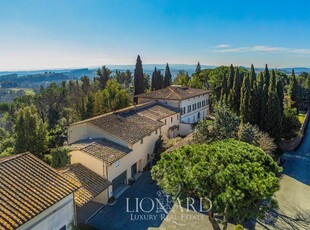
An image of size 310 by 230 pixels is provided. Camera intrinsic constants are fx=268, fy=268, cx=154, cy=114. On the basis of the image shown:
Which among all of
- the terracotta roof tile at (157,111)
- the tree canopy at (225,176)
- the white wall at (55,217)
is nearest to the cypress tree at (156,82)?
the terracotta roof tile at (157,111)

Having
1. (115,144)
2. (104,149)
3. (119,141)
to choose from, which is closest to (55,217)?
(104,149)

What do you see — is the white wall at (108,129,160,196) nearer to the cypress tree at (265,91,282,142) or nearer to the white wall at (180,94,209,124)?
the white wall at (180,94,209,124)

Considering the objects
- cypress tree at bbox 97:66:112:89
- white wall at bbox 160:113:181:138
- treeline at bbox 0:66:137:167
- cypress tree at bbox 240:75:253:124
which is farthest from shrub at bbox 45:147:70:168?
cypress tree at bbox 97:66:112:89

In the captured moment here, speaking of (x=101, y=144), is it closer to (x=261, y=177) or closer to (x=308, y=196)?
(x=261, y=177)

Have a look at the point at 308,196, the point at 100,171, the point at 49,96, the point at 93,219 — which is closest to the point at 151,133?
the point at 100,171

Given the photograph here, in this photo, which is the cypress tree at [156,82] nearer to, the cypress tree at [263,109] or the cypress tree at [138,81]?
the cypress tree at [138,81]

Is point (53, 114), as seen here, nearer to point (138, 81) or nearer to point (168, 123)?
point (138, 81)
